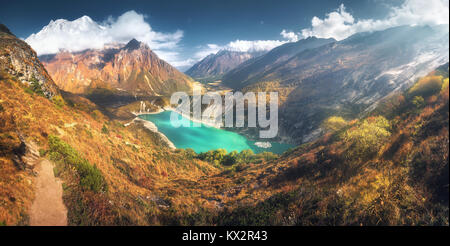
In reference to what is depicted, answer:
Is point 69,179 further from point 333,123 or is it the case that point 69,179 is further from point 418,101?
point 333,123

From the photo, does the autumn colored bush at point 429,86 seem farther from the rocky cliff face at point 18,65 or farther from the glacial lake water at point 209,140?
the glacial lake water at point 209,140

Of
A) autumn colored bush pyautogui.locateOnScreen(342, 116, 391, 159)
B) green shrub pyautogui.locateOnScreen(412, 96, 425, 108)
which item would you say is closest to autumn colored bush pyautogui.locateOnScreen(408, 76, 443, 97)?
green shrub pyautogui.locateOnScreen(412, 96, 425, 108)

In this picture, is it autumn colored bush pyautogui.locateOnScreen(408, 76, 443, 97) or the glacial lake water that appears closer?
autumn colored bush pyautogui.locateOnScreen(408, 76, 443, 97)

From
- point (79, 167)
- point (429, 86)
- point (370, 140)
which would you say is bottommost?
point (79, 167)

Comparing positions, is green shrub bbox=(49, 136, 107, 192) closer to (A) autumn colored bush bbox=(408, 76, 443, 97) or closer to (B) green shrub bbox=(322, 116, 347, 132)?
(A) autumn colored bush bbox=(408, 76, 443, 97)

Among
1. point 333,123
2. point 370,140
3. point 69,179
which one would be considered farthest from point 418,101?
point 333,123
